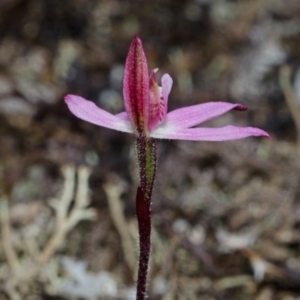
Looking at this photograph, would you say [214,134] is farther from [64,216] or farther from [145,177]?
[64,216]

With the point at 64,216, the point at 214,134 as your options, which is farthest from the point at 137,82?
Result: the point at 64,216

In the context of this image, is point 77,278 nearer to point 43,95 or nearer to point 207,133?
point 207,133

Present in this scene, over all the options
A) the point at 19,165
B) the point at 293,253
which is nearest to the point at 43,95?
the point at 19,165

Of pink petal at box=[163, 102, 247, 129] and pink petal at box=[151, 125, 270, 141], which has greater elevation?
pink petal at box=[163, 102, 247, 129]

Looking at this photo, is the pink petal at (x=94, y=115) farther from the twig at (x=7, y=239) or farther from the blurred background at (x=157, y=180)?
the twig at (x=7, y=239)

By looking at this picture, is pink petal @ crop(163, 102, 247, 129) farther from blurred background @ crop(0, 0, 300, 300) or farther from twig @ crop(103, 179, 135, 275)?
twig @ crop(103, 179, 135, 275)

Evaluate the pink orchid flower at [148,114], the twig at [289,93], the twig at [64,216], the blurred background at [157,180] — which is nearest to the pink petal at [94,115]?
the pink orchid flower at [148,114]

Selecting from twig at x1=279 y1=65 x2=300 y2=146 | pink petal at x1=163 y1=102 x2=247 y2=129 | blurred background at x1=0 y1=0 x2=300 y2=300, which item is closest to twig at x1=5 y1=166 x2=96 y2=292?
blurred background at x1=0 y1=0 x2=300 y2=300
